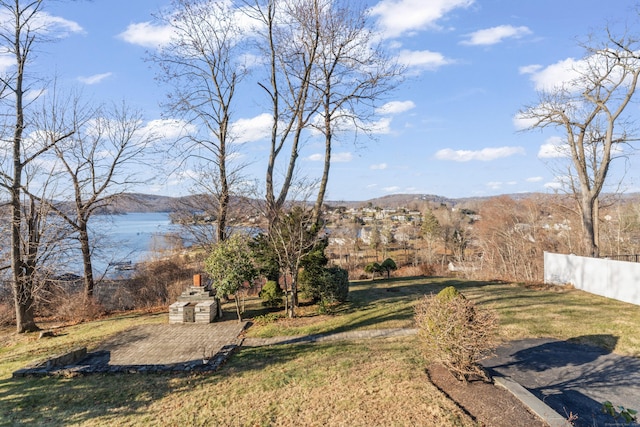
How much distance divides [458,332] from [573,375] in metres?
2.74

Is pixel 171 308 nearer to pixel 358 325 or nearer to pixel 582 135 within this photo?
pixel 358 325

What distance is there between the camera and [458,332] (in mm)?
4941

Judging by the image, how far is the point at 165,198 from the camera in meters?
16.5

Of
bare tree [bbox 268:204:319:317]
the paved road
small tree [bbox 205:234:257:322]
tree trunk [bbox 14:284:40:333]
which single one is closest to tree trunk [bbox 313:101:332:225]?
bare tree [bbox 268:204:319:317]

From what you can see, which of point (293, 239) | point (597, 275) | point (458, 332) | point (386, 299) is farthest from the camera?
point (597, 275)

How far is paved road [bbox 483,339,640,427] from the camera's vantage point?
4840 millimetres

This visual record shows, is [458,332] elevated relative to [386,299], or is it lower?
elevated

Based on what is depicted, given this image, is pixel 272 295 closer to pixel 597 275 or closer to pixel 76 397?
pixel 76 397

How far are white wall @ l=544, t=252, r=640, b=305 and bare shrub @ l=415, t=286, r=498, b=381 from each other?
9592 mm

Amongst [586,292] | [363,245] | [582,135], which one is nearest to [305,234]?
[586,292]

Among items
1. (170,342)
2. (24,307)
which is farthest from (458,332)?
(24,307)

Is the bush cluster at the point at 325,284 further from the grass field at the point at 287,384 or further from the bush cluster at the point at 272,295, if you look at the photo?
the grass field at the point at 287,384

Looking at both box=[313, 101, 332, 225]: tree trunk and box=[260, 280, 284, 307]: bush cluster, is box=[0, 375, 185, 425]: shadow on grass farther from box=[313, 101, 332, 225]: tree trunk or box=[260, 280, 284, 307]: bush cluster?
box=[313, 101, 332, 225]: tree trunk

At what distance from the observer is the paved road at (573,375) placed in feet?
15.9
